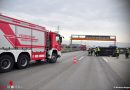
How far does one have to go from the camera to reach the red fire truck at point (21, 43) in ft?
36.0

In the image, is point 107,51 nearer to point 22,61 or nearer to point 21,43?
point 22,61

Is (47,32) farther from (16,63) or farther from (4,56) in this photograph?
(4,56)

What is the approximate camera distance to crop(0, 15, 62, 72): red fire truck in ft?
36.0

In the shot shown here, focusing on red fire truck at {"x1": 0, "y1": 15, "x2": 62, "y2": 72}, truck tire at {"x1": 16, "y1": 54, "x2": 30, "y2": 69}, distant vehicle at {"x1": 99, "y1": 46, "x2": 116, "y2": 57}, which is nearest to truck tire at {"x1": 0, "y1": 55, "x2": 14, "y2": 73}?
red fire truck at {"x1": 0, "y1": 15, "x2": 62, "y2": 72}

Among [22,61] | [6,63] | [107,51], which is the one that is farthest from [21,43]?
[107,51]

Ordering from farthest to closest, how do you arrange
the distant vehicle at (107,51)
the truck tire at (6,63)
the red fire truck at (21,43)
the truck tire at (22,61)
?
1. the distant vehicle at (107,51)
2. the truck tire at (22,61)
3. the red fire truck at (21,43)
4. the truck tire at (6,63)

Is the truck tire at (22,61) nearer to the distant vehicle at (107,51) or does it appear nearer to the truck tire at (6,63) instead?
the truck tire at (6,63)

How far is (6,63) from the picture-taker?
11203 millimetres

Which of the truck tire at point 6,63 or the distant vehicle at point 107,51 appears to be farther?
the distant vehicle at point 107,51

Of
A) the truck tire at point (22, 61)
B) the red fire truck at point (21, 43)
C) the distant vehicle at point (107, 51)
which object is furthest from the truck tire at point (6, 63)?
the distant vehicle at point (107, 51)

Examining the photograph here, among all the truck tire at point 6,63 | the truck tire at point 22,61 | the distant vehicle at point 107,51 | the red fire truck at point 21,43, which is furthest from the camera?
the distant vehicle at point 107,51

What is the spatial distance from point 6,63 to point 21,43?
1.78m

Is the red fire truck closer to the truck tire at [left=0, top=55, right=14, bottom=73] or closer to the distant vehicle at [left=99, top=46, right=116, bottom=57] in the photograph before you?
the truck tire at [left=0, top=55, right=14, bottom=73]

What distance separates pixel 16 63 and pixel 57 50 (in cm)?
608
